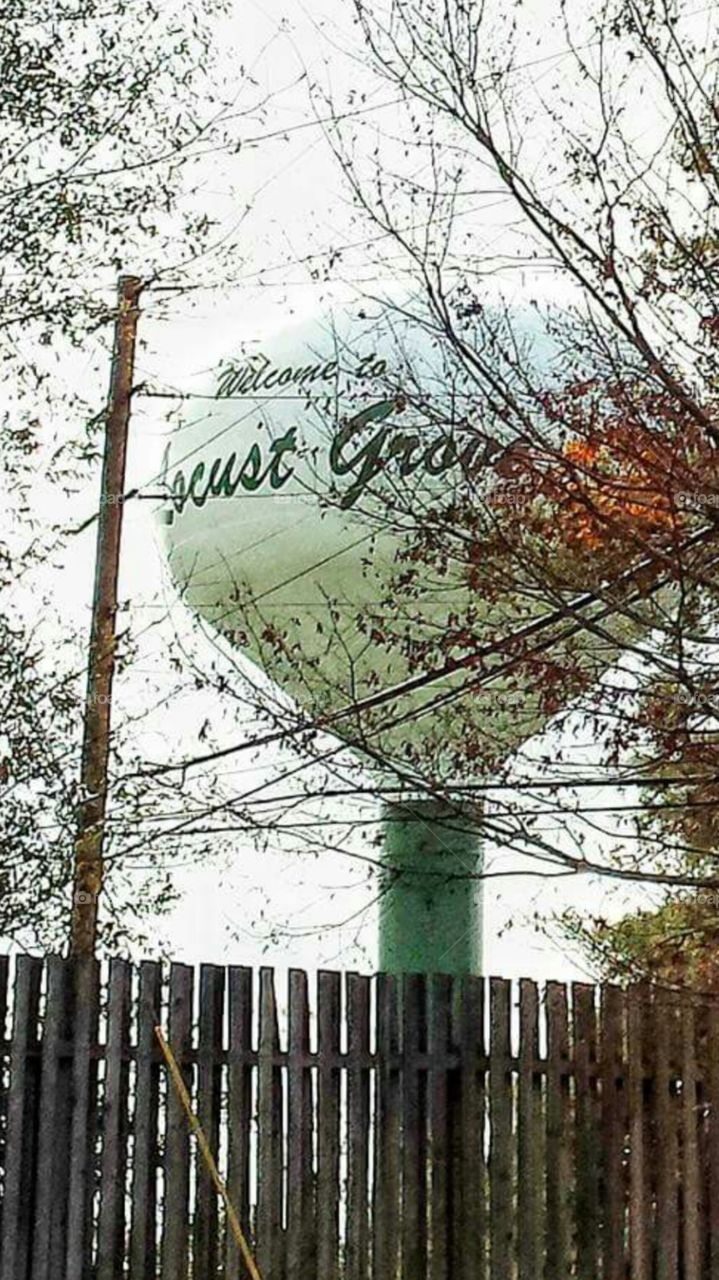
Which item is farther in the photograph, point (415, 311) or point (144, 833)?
point (144, 833)

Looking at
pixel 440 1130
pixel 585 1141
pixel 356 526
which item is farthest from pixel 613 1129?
pixel 356 526

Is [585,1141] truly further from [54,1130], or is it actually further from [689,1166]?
[54,1130]

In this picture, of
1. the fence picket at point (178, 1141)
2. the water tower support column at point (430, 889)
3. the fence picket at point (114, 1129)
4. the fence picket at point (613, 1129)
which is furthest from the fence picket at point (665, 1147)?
the fence picket at point (114, 1129)

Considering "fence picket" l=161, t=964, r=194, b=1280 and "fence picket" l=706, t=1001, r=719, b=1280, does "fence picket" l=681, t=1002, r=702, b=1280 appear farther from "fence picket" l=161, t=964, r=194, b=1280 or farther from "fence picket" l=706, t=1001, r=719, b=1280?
"fence picket" l=161, t=964, r=194, b=1280

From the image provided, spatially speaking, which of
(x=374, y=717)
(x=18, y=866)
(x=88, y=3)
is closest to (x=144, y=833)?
(x=18, y=866)

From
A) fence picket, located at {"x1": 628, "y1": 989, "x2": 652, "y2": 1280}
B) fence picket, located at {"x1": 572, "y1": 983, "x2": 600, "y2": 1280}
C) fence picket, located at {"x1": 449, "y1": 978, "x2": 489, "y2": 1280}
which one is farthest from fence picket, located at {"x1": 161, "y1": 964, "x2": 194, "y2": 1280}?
fence picket, located at {"x1": 628, "y1": 989, "x2": 652, "y2": 1280}

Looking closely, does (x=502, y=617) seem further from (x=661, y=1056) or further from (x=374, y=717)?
(x=661, y=1056)

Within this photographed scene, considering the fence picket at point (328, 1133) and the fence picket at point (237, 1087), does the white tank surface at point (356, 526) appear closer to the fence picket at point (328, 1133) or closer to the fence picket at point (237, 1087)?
the fence picket at point (328, 1133)
